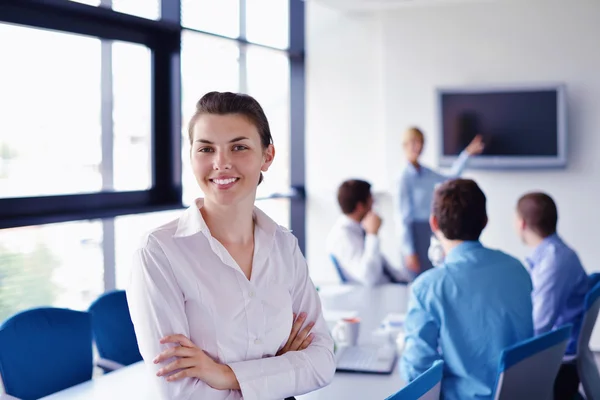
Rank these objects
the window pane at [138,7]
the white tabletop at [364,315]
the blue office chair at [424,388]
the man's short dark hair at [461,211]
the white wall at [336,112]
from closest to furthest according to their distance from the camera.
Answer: the blue office chair at [424,388], the white tabletop at [364,315], the man's short dark hair at [461,211], the window pane at [138,7], the white wall at [336,112]

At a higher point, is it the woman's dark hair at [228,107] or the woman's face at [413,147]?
the woman's face at [413,147]

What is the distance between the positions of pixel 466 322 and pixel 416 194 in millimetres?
3685

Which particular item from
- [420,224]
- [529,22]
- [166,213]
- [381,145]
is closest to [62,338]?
[166,213]

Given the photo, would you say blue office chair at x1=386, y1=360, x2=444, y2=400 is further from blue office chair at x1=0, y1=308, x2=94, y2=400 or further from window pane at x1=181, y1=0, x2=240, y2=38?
window pane at x1=181, y1=0, x2=240, y2=38

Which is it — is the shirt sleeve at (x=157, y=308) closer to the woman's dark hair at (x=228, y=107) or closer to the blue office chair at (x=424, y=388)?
the woman's dark hair at (x=228, y=107)

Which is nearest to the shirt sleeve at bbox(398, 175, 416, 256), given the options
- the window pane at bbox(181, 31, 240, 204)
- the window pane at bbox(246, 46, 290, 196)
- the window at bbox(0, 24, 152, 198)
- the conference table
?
the window pane at bbox(246, 46, 290, 196)

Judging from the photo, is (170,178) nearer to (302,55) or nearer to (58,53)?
(58,53)

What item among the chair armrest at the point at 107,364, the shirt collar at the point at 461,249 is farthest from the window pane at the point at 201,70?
the shirt collar at the point at 461,249

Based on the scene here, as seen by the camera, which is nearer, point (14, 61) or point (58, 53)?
point (14, 61)

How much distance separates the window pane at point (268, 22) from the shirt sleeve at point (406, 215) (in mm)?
1743

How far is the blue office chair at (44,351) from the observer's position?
2441mm

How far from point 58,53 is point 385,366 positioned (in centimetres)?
258

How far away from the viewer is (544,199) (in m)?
3.44

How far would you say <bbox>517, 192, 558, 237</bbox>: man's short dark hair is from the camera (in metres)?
3.40
